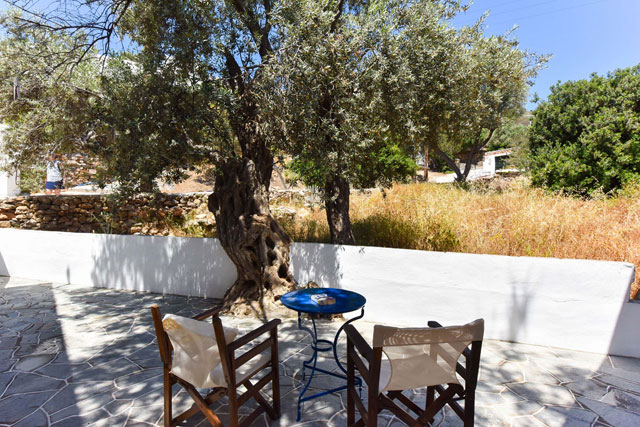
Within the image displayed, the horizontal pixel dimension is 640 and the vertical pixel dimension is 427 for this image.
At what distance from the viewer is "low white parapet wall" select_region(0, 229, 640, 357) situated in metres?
3.75

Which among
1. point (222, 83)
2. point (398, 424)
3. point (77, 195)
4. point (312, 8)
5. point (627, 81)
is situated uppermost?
point (627, 81)

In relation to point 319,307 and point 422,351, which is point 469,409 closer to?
point 422,351

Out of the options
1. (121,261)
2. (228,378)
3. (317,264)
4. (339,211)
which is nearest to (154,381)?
(228,378)

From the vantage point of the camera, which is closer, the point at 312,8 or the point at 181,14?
the point at 312,8

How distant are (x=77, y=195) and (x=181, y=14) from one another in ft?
25.6

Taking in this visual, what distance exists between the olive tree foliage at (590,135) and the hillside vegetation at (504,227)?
1462 millimetres

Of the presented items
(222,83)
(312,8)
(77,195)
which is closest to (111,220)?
(77,195)

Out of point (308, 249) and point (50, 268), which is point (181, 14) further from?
point (50, 268)

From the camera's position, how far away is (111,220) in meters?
9.07

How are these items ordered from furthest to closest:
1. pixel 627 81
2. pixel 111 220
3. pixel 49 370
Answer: pixel 111 220 < pixel 627 81 < pixel 49 370

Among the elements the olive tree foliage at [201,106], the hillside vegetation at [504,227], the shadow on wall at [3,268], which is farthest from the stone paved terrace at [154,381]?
the shadow on wall at [3,268]

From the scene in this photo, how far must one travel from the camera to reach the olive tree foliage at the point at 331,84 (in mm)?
3873

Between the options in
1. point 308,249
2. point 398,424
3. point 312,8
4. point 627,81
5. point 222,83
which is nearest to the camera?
point 398,424

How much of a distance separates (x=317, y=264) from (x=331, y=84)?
2.58 metres
